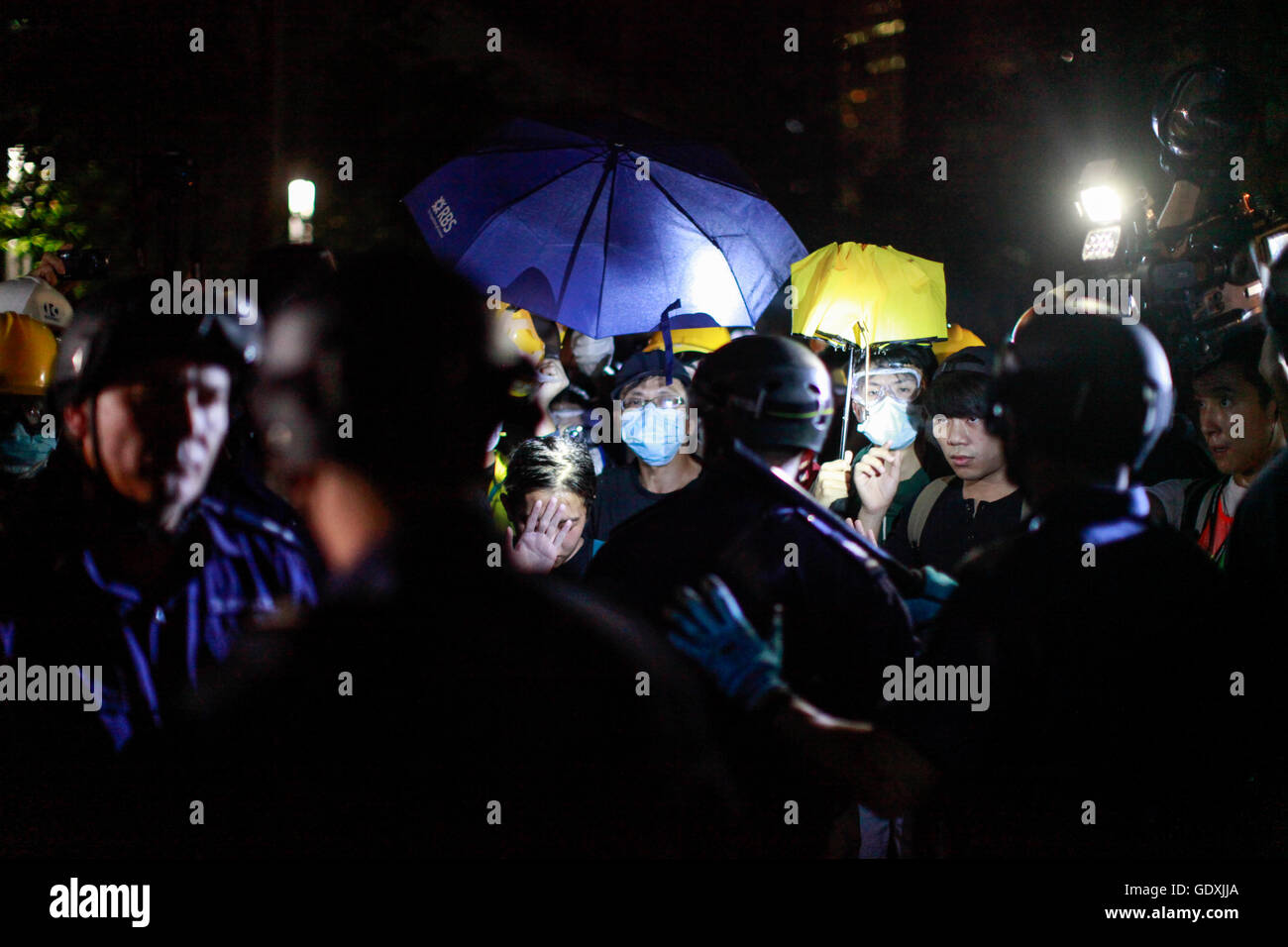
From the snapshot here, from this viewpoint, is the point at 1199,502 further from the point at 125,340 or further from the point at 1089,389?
the point at 125,340

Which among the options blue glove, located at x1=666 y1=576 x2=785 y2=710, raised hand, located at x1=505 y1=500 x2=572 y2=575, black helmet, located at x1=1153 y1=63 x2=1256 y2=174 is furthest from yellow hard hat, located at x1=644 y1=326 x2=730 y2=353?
blue glove, located at x1=666 y1=576 x2=785 y2=710

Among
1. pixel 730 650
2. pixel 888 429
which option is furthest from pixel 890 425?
pixel 730 650

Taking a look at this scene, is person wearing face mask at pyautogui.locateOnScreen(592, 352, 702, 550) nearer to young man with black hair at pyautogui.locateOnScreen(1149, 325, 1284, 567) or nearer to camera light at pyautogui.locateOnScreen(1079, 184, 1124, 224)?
young man with black hair at pyautogui.locateOnScreen(1149, 325, 1284, 567)

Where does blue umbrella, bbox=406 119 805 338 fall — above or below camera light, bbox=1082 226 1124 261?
below

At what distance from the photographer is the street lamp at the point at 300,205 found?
10.6 meters

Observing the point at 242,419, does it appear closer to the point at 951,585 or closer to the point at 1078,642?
the point at 951,585

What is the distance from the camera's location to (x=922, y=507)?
4.10 m

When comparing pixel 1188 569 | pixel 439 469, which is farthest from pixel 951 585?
pixel 439 469

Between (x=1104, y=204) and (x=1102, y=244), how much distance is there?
0.31m

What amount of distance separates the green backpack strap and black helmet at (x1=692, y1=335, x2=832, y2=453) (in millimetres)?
1822

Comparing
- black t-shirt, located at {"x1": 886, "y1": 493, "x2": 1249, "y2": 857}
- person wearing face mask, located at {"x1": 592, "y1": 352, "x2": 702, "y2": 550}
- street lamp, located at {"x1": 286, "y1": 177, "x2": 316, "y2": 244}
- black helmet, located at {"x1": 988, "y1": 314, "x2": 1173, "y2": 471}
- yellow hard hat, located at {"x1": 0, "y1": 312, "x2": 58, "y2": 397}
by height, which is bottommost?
black t-shirt, located at {"x1": 886, "y1": 493, "x2": 1249, "y2": 857}

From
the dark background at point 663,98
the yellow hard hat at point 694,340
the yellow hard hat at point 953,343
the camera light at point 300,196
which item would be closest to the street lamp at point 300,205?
the camera light at point 300,196

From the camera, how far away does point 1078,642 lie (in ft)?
6.59

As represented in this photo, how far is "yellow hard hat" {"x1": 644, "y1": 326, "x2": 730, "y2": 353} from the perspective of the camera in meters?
5.43
